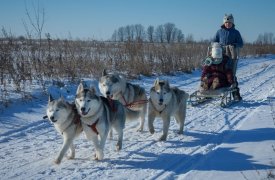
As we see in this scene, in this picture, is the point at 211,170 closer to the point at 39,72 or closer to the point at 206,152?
the point at 206,152

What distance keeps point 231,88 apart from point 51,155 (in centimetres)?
525

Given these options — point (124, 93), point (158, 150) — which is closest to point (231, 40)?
point (124, 93)

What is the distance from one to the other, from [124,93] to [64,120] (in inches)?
84.1

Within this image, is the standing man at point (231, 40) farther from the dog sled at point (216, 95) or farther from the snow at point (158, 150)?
the snow at point (158, 150)

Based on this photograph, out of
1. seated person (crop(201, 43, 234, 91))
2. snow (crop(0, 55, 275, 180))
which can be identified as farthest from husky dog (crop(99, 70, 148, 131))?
seated person (crop(201, 43, 234, 91))

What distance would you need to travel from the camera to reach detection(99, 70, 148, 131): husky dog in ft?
21.6

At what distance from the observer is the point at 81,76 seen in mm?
11906

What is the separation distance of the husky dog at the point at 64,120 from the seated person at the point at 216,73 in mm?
4794

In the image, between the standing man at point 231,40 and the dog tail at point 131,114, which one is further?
the standing man at point 231,40

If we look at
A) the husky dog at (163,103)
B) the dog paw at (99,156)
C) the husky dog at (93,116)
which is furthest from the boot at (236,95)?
the dog paw at (99,156)

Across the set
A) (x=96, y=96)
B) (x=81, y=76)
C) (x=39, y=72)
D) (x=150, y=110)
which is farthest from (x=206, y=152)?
(x=81, y=76)

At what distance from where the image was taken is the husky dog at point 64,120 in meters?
4.79

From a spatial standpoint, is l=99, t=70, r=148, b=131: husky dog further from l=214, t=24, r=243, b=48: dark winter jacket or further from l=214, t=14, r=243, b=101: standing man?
l=214, t=24, r=243, b=48: dark winter jacket

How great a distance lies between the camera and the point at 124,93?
22.5ft
